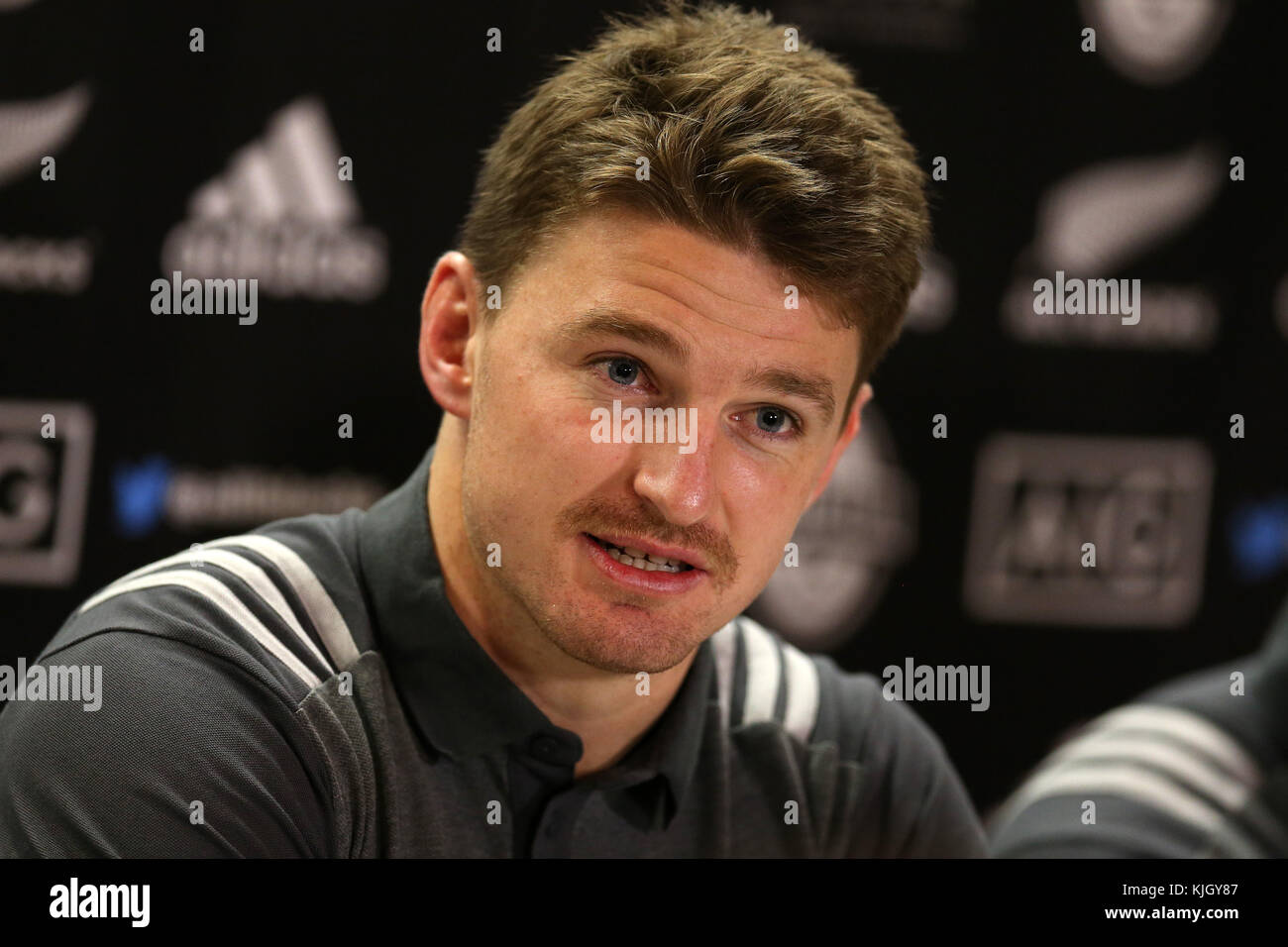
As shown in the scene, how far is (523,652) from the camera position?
1.63 meters

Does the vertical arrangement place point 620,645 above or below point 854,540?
below

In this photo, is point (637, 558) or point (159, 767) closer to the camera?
point (159, 767)

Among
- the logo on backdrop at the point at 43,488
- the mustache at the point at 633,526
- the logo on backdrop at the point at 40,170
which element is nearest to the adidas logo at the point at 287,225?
the logo on backdrop at the point at 40,170

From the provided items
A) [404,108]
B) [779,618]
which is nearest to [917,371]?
[779,618]

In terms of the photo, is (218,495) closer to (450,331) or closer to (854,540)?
(450,331)

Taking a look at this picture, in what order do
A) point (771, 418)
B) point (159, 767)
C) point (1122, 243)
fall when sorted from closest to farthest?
1. point (159, 767)
2. point (771, 418)
3. point (1122, 243)

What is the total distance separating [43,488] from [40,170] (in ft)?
2.10

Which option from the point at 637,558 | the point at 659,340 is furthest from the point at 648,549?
the point at 659,340

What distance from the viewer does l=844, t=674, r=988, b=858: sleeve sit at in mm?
1861

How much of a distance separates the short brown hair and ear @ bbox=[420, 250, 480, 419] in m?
0.04

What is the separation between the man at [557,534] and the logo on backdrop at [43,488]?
116cm

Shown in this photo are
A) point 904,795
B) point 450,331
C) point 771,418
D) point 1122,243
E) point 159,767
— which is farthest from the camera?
point 1122,243
